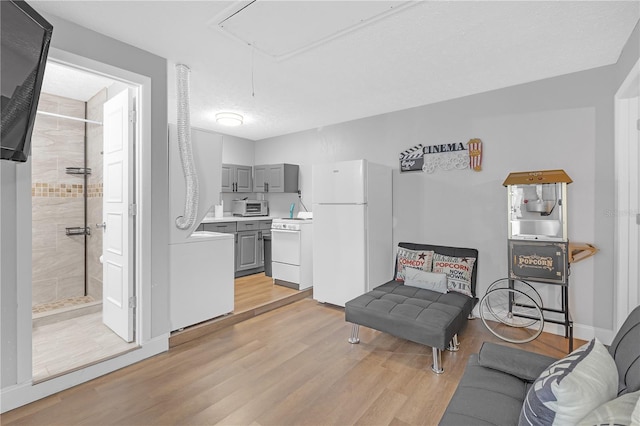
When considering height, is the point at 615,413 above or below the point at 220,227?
below

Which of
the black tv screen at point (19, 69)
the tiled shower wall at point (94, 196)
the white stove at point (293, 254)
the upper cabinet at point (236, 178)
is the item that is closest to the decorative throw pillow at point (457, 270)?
the white stove at point (293, 254)

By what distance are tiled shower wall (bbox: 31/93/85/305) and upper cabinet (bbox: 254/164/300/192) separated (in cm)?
264

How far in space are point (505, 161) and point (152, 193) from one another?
3553mm

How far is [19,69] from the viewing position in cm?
141

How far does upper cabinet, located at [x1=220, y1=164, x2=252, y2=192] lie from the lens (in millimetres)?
5484

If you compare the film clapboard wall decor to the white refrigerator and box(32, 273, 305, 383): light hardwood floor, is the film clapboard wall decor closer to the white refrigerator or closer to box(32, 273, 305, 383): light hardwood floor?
the white refrigerator

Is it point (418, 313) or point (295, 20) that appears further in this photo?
point (418, 313)

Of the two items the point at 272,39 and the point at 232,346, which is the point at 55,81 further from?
the point at 232,346

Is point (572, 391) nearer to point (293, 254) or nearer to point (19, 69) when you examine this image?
point (19, 69)

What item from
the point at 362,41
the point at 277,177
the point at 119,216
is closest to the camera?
the point at 362,41

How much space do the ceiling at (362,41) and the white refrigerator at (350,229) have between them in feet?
3.19

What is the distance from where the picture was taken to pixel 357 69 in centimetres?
297

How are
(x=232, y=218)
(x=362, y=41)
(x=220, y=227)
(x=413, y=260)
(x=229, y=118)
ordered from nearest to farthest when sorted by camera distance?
(x=362, y=41)
(x=413, y=260)
(x=229, y=118)
(x=220, y=227)
(x=232, y=218)

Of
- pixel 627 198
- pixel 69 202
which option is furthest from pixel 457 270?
pixel 69 202
